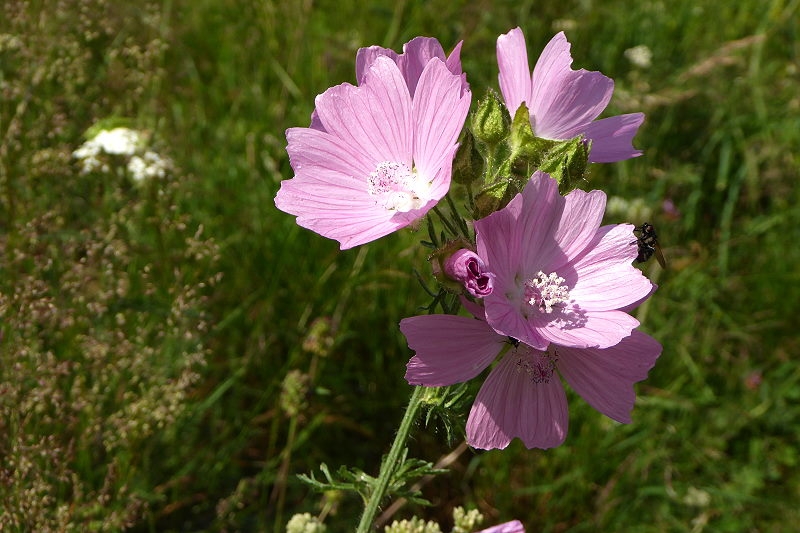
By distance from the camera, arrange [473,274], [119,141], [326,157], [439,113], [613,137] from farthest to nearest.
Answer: [119,141] < [613,137] < [326,157] < [439,113] < [473,274]

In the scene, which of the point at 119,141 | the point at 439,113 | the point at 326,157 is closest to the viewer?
the point at 439,113

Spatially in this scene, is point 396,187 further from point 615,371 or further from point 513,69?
point 615,371

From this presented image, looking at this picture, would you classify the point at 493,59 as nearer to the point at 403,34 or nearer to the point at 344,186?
the point at 403,34

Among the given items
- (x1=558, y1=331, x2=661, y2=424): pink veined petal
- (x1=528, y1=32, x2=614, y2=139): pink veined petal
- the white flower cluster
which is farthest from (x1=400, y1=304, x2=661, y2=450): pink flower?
the white flower cluster

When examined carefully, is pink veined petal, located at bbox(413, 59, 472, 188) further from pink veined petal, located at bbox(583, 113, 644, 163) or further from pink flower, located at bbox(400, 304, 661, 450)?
pink veined petal, located at bbox(583, 113, 644, 163)

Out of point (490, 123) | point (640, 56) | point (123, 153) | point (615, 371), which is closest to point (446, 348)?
point (615, 371)
